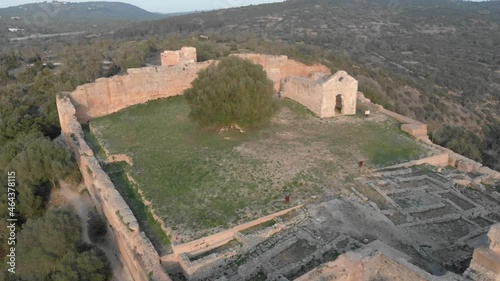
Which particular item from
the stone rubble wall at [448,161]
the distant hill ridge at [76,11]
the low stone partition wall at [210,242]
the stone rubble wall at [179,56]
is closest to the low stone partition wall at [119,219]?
the low stone partition wall at [210,242]

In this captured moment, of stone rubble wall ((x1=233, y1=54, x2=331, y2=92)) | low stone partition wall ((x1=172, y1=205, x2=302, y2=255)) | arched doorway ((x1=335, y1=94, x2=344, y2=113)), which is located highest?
stone rubble wall ((x1=233, y1=54, x2=331, y2=92))

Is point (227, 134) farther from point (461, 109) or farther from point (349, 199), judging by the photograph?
point (461, 109)

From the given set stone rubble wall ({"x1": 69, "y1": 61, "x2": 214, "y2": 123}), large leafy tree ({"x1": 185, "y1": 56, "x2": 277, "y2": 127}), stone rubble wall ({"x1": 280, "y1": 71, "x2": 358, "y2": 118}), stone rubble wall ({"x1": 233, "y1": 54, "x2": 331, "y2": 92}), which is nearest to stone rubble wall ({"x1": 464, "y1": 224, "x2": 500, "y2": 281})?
large leafy tree ({"x1": 185, "y1": 56, "x2": 277, "y2": 127})

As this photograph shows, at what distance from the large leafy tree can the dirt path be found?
504cm

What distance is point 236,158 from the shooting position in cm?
1382

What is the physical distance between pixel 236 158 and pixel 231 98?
2.90 metres

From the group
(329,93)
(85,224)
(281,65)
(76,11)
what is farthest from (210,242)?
(76,11)

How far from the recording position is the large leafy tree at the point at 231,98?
1551 cm

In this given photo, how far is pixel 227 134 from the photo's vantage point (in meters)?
16.0

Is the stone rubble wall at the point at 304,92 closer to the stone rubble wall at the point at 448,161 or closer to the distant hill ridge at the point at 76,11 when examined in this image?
the stone rubble wall at the point at 448,161

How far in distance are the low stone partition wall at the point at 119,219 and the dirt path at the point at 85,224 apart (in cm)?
23

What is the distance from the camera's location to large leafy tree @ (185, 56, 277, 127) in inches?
611

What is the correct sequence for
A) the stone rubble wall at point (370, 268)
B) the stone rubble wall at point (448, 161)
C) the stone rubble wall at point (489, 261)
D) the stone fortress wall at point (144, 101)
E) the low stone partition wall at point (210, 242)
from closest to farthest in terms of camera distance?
the stone rubble wall at point (489, 261)
the stone rubble wall at point (370, 268)
the low stone partition wall at point (210, 242)
the stone fortress wall at point (144, 101)
the stone rubble wall at point (448, 161)

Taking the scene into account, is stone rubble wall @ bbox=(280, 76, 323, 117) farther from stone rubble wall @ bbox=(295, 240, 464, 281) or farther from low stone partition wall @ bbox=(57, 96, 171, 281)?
stone rubble wall @ bbox=(295, 240, 464, 281)
